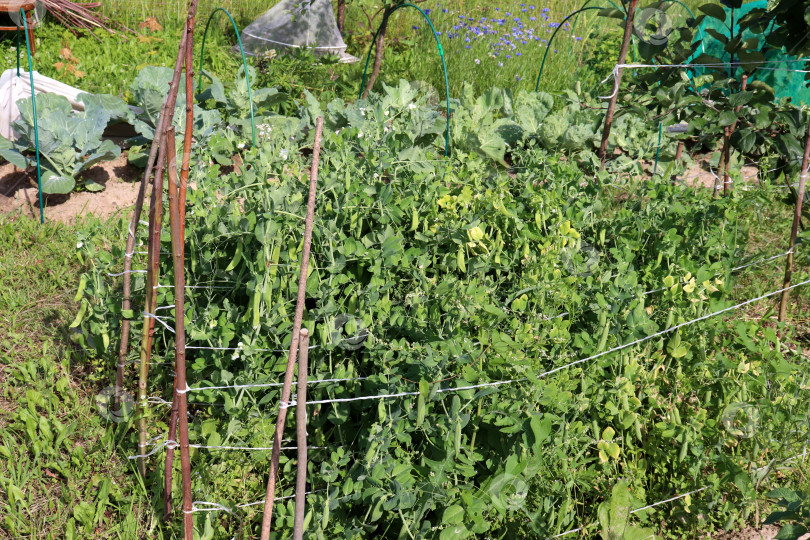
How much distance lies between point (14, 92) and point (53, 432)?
8.25 ft

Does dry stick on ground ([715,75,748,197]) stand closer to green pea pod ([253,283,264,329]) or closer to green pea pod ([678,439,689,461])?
green pea pod ([678,439,689,461])

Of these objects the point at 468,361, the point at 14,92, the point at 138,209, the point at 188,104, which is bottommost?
the point at 468,361

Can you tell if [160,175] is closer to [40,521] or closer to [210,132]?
[40,521]

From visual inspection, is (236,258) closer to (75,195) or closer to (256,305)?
(256,305)

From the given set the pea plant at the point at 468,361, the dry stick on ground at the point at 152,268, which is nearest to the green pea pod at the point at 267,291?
the pea plant at the point at 468,361

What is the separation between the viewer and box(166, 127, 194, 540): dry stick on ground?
1630 millimetres

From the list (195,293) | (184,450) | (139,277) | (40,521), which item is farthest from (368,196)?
(40,521)

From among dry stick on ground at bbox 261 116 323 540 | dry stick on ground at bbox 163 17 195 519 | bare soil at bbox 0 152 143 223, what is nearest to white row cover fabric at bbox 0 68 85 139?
bare soil at bbox 0 152 143 223

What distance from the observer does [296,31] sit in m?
5.67

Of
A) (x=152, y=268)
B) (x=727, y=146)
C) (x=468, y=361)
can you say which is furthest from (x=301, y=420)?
(x=727, y=146)

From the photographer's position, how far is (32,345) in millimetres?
2637

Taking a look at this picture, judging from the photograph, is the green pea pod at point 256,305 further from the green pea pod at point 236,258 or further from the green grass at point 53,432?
the green grass at point 53,432

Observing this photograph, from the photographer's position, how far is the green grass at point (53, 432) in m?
2.05

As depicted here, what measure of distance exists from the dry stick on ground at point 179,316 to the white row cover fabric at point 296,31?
4221mm
